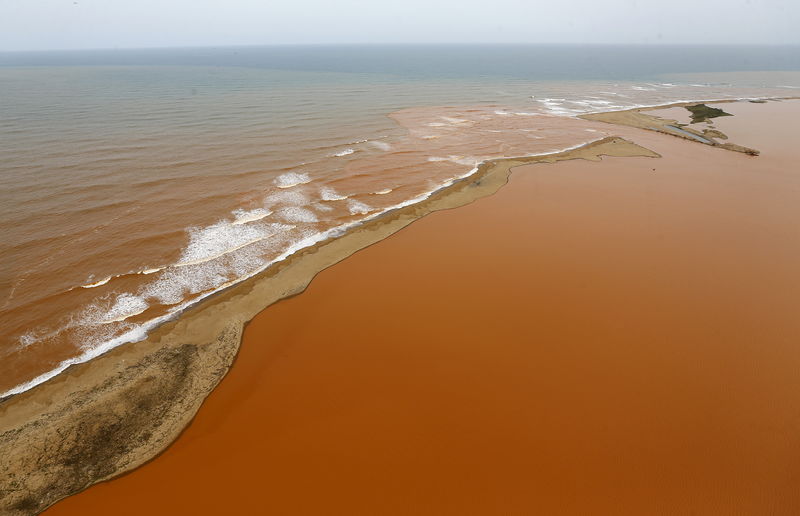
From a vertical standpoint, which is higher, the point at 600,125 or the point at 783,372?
the point at 600,125

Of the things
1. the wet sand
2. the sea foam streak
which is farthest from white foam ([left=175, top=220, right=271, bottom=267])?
the wet sand

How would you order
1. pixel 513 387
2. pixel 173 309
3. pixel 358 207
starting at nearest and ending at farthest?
1. pixel 513 387
2. pixel 173 309
3. pixel 358 207

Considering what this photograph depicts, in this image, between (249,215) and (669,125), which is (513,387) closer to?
(249,215)

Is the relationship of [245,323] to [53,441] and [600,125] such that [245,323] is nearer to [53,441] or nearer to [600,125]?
[53,441]

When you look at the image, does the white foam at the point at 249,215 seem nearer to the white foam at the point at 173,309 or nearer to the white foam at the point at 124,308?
the white foam at the point at 173,309

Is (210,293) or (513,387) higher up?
(210,293)

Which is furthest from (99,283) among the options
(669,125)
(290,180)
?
(669,125)

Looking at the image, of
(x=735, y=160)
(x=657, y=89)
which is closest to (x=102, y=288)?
(x=735, y=160)
